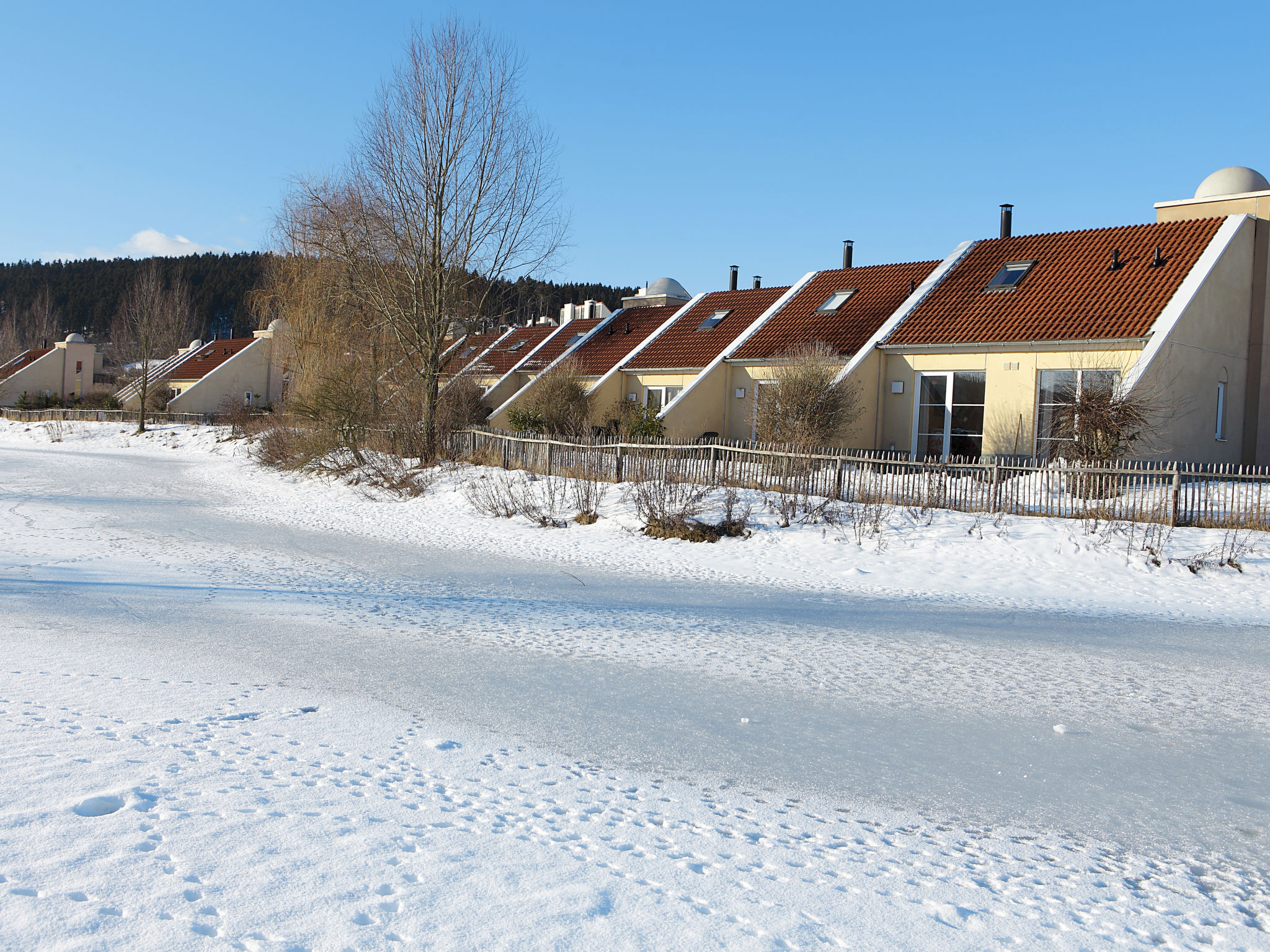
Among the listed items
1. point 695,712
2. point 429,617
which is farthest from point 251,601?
point 695,712

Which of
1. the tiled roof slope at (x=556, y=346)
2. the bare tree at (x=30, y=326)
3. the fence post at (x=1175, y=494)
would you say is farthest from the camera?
the bare tree at (x=30, y=326)

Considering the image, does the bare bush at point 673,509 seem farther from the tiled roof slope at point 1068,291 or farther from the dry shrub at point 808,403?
the tiled roof slope at point 1068,291

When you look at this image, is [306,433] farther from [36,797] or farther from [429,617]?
[36,797]

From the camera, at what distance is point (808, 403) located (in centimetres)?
2088

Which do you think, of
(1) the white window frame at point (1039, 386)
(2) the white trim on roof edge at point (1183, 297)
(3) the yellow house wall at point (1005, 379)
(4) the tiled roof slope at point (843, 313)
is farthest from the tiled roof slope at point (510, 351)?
(2) the white trim on roof edge at point (1183, 297)

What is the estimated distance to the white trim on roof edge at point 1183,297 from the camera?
17797mm

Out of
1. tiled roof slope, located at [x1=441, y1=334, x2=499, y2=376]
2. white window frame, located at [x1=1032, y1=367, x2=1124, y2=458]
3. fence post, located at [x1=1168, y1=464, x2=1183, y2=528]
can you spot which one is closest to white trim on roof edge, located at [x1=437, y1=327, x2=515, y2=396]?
tiled roof slope, located at [x1=441, y1=334, x2=499, y2=376]

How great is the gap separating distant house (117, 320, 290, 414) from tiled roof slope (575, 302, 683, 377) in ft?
76.7

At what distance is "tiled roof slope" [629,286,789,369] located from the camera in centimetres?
2856

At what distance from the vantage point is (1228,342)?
825 inches

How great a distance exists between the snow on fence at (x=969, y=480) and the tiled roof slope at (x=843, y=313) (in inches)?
273

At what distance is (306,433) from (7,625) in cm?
1747

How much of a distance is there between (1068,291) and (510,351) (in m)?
23.3

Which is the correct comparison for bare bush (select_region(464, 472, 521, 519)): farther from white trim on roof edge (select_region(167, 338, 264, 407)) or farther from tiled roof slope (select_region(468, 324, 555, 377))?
white trim on roof edge (select_region(167, 338, 264, 407))
